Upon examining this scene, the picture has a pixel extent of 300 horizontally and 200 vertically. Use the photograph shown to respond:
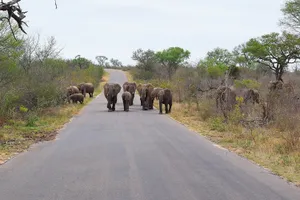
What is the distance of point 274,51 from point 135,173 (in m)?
36.9

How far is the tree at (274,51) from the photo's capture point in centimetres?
3943

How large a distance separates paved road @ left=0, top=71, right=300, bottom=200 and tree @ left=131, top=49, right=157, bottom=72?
68440 millimetres

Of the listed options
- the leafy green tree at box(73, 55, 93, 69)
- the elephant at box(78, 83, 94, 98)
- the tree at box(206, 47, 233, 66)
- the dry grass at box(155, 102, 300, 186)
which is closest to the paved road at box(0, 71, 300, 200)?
the dry grass at box(155, 102, 300, 186)

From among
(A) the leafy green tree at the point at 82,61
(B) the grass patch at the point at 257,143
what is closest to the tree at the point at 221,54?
(A) the leafy green tree at the point at 82,61

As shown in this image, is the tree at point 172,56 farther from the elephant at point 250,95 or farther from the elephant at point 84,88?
the elephant at point 250,95

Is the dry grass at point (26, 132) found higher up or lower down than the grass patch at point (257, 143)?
lower down

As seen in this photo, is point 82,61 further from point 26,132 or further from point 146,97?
point 26,132

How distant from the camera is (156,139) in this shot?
14.0 meters

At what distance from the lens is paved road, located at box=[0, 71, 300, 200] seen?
7.18 metres

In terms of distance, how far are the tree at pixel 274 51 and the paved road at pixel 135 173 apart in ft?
92.5

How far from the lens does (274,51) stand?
4284 centimetres

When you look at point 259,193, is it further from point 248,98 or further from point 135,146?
point 248,98

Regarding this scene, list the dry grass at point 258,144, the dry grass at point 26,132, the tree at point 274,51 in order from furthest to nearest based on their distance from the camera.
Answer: the tree at point 274,51, the dry grass at point 26,132, the dry grass at point 258,144

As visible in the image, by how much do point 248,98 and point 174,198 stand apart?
14.6m
